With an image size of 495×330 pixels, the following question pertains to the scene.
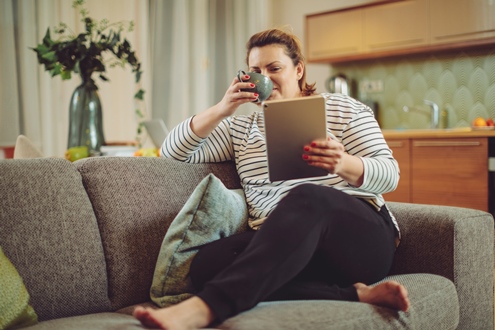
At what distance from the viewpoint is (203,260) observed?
1.44 meters

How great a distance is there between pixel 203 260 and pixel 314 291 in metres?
0.30

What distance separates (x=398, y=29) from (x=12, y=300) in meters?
3.83

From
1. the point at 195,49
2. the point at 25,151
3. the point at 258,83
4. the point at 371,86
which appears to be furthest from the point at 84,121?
the point at 371,86

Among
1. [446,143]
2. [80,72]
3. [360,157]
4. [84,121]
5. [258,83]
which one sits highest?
[80,72]

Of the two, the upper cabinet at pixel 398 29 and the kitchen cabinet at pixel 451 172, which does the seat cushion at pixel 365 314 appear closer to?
the kitchen cabinet at pixel 451 172

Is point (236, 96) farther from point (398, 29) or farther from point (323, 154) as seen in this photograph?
point (398, 29)

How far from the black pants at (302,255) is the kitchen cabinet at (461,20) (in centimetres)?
291

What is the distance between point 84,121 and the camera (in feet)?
7.93

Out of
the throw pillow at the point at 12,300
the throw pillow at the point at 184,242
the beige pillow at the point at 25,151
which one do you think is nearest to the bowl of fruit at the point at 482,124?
the throw pillow at the point at 184,242

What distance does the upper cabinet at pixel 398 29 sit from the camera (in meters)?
3.96

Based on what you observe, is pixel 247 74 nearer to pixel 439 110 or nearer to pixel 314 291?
pixel 314 291

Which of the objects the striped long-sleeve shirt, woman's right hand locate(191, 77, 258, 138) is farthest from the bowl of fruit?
woman's right hand locate(191, 77, 258, 138)

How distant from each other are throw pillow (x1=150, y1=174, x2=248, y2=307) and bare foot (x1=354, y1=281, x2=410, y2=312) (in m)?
0.45

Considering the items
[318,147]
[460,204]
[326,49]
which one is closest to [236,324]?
[318,147]
